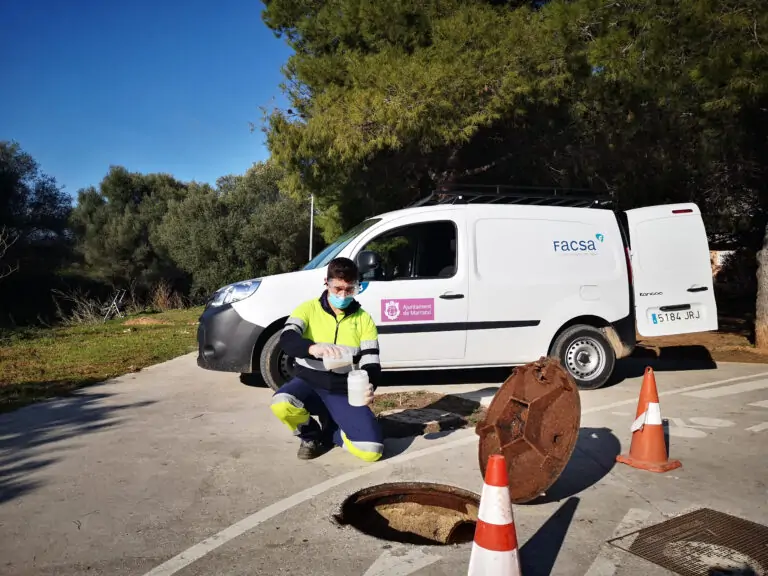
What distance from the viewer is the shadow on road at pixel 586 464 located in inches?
158

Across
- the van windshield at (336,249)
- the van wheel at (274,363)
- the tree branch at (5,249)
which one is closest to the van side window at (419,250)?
the van windshield at (336,249)

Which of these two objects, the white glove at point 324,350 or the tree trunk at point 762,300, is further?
the tree trunk at point 762,300

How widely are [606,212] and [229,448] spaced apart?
5276mm

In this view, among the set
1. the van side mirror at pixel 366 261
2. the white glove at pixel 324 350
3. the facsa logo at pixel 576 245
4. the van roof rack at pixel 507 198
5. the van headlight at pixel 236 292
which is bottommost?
the white glove at pixel 324 350

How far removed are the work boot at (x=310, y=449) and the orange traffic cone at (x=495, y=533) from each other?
89.1 inches

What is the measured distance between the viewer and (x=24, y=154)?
93.5ft

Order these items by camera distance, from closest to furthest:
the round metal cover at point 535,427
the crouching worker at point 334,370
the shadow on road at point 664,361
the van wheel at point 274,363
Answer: the round metal cover at point 535,427, the crouching worker at point 334,370, the van wheel at point 274,363, the shadow on road at point 664,361

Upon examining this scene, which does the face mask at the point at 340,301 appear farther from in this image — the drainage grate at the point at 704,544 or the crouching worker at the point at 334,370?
the drainage grate at the point at 704,544

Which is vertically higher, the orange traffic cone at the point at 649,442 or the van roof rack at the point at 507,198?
the van roof rack at the point at 507,198

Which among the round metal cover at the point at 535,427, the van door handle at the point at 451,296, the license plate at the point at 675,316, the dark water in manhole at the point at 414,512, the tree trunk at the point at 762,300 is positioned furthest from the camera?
the tree trunk at the point at 762,300

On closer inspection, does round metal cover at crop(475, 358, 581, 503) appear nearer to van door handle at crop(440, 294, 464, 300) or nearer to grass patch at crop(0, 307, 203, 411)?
van door handle at crop(440, 294, 464, 300)

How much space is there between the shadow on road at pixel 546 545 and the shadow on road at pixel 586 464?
215 millimetres

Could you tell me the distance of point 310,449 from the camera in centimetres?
471

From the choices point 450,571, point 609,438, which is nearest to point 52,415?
point 450,571
